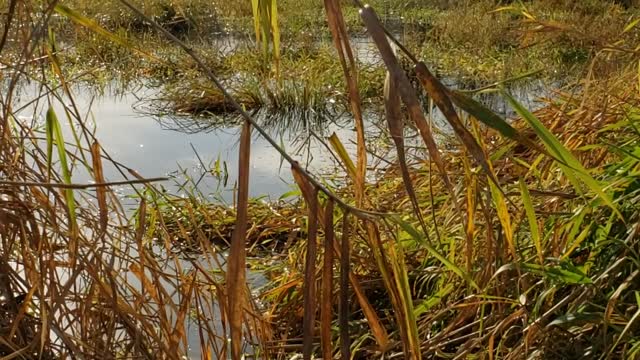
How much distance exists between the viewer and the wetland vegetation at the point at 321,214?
65 centimetres

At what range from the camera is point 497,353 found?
1.36m

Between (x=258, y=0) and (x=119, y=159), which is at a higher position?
(x=119, y=159)

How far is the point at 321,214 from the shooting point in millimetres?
706

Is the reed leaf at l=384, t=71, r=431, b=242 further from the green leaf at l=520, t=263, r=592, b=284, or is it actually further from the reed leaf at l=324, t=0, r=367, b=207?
the green leaf at l=520, t=263, r=592, b=284

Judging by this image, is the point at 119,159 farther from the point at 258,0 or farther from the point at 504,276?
the point at 258,0

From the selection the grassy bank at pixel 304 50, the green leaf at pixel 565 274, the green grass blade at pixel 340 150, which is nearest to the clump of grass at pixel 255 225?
the green leaf at pixel 565 274

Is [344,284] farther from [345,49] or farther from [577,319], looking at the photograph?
[577,319]

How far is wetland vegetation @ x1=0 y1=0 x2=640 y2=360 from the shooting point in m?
0.65

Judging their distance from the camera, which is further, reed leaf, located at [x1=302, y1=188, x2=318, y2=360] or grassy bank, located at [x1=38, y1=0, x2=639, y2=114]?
grassy bank, located at [x1=38, y1=0, x2=639, y2=114]

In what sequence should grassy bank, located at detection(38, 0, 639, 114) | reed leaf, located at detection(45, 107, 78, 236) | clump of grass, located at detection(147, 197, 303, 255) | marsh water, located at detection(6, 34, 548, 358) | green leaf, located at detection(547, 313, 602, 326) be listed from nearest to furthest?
reed leaf, located at detection(45, 107, 78, 236), green leaf, located at detection(547, 313, 602, 326), clump of grass, located at detection(147, 197, 303, 255), marsh water, located at detection(6, 34, 548, 358), grassy bank, located at detection(38, 0, 639, 114)

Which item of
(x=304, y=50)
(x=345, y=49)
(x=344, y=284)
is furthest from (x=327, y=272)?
(x=304, y=50)

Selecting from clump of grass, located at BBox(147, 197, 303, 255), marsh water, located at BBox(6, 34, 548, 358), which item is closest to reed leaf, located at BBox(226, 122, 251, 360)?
marsh water, located at BBox(6, 34, 548, 358)

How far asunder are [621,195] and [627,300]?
0.58 ft

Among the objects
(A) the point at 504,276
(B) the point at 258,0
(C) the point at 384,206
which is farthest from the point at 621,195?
(B) the point at 258,0
